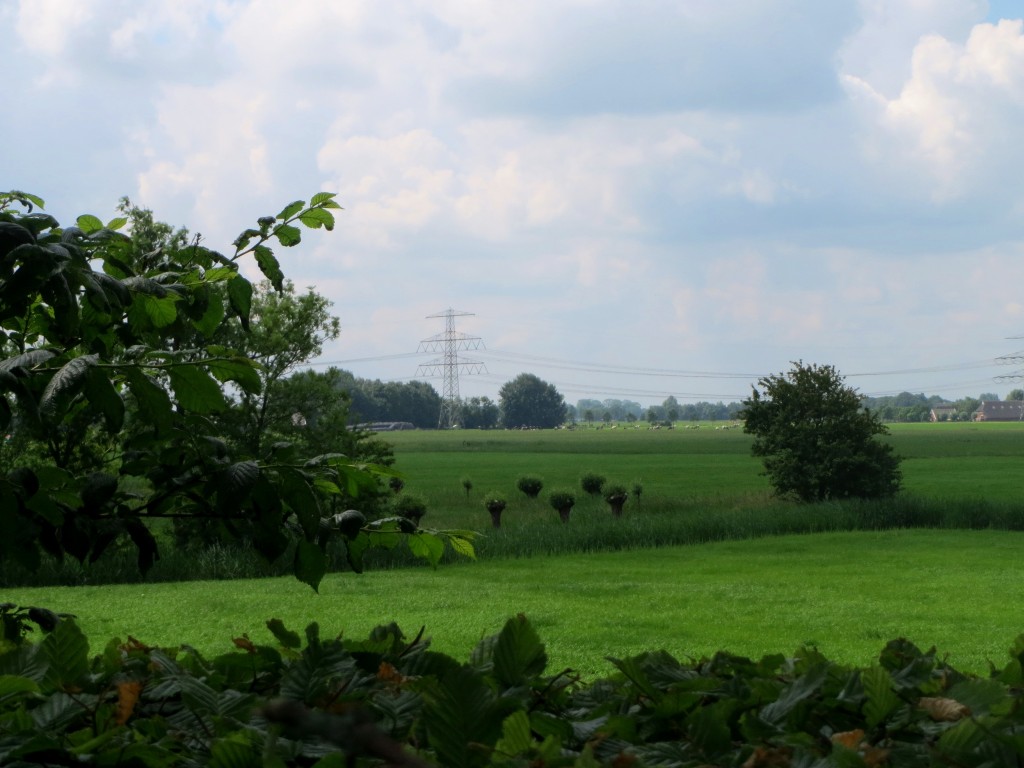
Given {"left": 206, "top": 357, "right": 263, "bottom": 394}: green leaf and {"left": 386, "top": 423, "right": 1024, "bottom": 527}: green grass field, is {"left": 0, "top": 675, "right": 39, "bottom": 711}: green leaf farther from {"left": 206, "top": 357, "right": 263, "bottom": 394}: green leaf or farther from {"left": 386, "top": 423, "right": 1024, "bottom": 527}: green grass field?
{"left": 386, "top": 423, "right": 1024, "bottom": 527}: green grass field

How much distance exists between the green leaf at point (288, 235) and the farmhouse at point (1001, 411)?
112 meters

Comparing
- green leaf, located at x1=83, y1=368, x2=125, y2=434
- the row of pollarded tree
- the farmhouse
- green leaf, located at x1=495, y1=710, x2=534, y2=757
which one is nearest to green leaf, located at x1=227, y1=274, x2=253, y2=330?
green leaf, located at x1=83, y1=368, x2=125, y2=434

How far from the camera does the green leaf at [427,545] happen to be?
→ 2.49m

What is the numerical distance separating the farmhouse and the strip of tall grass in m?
89.9

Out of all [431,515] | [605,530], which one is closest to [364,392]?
[431,515]

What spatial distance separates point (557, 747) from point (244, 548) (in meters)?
15.9

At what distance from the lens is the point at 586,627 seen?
7805 mm

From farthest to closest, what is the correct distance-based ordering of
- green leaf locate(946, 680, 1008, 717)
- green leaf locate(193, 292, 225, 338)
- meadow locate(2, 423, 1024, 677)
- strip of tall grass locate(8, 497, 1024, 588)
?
strip of tall grass locate(8, 497, 1024, 588) → meadow locate(2, 423, 1024, 677) → green leaf locate(193, 292, 225, 338) → green leaf locate(946, 680, 1008, 717)

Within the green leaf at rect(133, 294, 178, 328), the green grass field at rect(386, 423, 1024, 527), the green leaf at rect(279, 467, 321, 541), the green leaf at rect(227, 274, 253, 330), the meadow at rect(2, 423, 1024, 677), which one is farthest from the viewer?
the green grass field at rect(386, 423, 1024, 527)

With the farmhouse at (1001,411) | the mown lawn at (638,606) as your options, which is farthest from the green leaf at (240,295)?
the farmhouse at (1001,411)

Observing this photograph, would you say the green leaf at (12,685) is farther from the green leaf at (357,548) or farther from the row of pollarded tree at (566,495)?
the row of pollarded tree at (566,495)

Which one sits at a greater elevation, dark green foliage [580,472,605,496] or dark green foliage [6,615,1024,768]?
dark green foliage [6,615,1024,768]

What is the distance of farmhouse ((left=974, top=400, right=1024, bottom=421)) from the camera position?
4053 inches

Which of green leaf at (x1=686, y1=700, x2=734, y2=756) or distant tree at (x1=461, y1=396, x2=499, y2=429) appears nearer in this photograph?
green leaf at (x1=686, y1=700, x2=734, y2=756)
